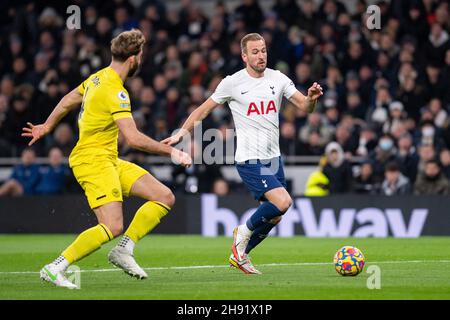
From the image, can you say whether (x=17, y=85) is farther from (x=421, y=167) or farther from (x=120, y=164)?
(x=120, y=164)

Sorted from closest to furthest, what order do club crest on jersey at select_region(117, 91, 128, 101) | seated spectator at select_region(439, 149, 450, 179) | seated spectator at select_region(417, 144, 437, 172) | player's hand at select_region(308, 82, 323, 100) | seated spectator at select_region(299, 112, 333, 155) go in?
club crest on jersey at select_region(117, 91, 128, 101), player's hand at select_region(308, 82, 323, 100), seated spectator at select_region(417, 144, 437, 172), seated spectator at select_region(439, 149, 450, 179), seated spectator at select_region(299, 112, 333, 155)

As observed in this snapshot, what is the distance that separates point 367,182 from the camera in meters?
20.0

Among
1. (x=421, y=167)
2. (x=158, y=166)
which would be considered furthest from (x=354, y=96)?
(x=158, y=166)

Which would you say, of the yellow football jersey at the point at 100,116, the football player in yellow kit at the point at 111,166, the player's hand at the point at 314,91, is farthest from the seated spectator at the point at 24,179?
the player's hand at the point at 314,91

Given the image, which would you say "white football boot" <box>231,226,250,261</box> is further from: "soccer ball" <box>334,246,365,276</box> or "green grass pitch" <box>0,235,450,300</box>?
"soccer ball" <box>334,246,365,276</box>

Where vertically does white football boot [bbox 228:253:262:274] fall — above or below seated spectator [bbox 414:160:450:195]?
below

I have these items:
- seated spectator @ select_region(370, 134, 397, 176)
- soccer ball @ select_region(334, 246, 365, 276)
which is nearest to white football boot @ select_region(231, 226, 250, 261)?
soccer ball @ select_region(334, 246, 365, 276)

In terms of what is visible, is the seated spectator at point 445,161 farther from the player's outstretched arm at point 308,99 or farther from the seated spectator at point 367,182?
the player's outstretched arm at point 308,99

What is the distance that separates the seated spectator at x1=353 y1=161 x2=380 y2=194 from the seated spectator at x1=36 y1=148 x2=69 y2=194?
5.91 m

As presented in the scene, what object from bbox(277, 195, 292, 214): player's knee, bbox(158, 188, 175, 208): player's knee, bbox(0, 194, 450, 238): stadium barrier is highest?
bbox(158, 188, 175, 208): player's knee

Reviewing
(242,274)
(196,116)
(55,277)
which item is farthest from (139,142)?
(242,274)

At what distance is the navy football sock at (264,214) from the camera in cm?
1142

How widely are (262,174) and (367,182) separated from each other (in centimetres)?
875

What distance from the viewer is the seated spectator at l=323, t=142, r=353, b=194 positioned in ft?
64.6
